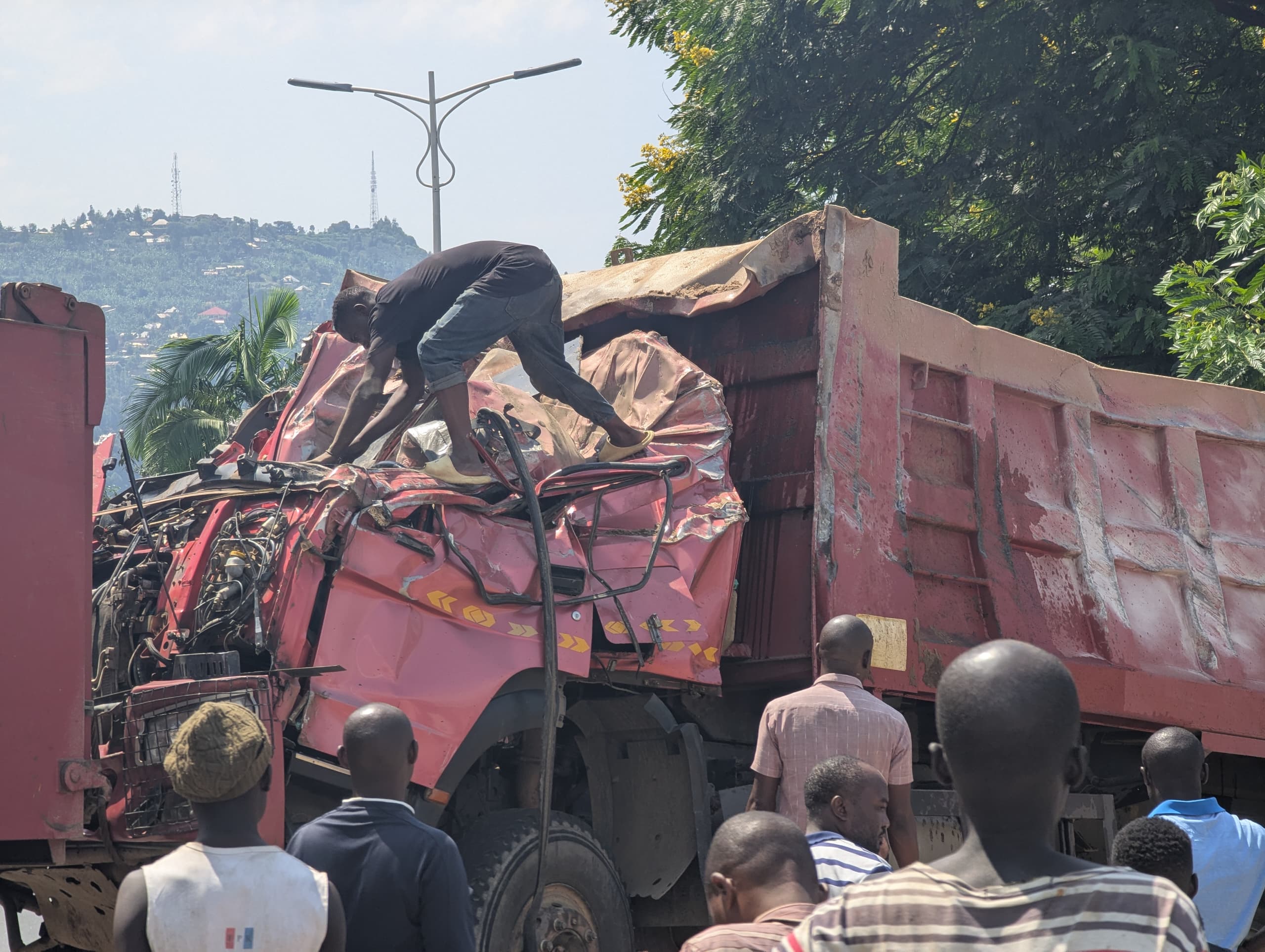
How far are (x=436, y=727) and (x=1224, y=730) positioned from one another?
433 centimetres

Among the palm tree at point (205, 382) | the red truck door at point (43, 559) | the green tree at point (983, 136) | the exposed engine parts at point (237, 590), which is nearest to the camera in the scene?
the red truck door at point (43, 559)

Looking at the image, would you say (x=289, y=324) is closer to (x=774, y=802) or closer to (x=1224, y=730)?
(x=1224, y=730)

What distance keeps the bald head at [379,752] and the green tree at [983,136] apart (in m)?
8.83

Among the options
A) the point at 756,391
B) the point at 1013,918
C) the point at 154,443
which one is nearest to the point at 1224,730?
the point at 756,391

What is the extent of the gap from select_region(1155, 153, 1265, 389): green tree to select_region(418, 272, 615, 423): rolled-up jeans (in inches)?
186

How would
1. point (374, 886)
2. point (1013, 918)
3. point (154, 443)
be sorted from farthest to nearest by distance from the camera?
point (154, 443), point (374, 886), point (1013, 918)

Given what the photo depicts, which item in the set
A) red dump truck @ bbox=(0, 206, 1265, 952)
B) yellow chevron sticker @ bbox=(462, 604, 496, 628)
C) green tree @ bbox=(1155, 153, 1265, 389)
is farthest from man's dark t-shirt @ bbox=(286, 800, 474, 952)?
green tree @ bbox=(1155, 153, 1265, 389)

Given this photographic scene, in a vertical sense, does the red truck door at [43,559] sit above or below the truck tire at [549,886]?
above

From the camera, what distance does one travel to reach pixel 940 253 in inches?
477

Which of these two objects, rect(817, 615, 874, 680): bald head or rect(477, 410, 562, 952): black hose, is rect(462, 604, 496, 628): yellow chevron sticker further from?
rect(817, 615, 874, 680): bald head

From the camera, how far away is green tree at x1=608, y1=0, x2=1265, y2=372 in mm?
10938

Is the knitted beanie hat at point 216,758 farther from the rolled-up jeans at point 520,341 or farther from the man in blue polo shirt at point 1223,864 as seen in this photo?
the rolled-up jeans at point 520,341

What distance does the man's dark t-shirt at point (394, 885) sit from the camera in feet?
8.66

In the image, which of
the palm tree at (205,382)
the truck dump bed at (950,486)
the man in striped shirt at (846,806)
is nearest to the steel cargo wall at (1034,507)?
the truck dump bed at (950,486)
